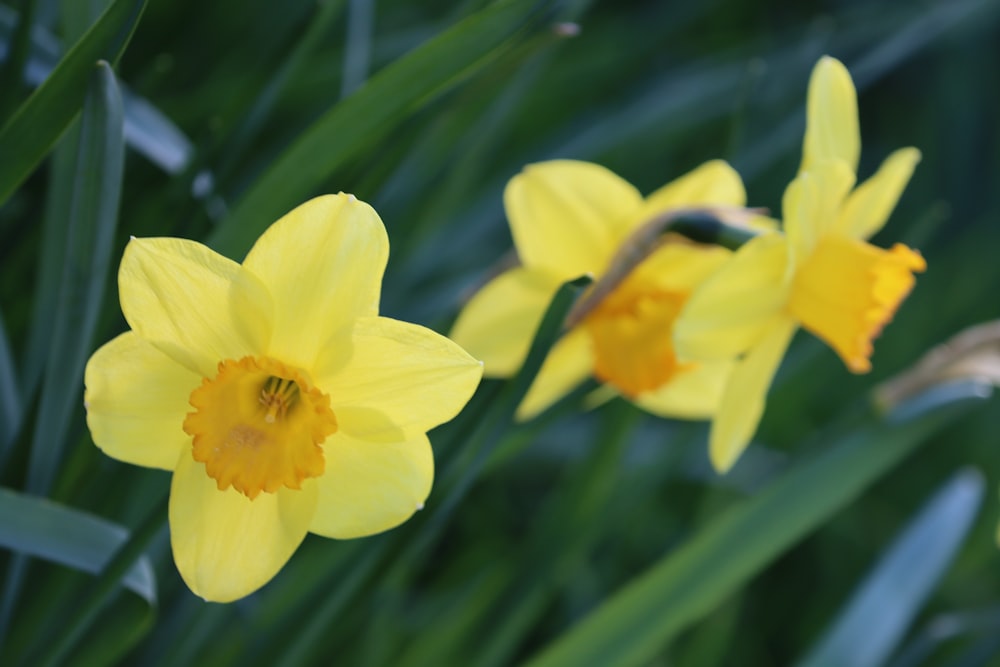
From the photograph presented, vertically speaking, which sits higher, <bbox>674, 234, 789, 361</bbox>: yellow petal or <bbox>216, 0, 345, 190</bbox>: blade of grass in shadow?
<bbox>216, 0, 345, 190</bbox>: blade of grass in shadow

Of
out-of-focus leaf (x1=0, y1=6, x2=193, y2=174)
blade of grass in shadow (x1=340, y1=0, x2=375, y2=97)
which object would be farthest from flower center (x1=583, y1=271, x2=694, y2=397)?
out-of-focus leaf (x1=0, y1=6, x2=193, y2=174)

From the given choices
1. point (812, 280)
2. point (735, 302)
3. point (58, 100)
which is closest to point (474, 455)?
point (735, 302)

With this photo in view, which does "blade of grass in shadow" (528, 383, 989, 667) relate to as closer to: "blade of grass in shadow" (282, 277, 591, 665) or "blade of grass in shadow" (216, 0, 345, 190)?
"blade of grass in shadow" (282, 277, 591, 665)

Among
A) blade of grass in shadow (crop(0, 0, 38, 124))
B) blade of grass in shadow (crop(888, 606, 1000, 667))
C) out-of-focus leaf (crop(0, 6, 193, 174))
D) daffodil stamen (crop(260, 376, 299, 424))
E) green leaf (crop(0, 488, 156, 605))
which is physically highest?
blade of grass in shadow (crop(0, 0, 38, 124))

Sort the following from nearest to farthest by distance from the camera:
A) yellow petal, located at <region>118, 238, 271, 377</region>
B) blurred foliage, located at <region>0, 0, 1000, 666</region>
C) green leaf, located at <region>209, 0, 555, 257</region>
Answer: yellow petal, located at <region>118, 238, 271, 377</region> < green leaf, located at <region>209, 0, 555, 257</region> < blurred foliage, located at <region>0, 0, 1000, 666</region>

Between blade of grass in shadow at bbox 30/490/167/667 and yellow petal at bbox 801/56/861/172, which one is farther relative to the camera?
yellow petal at bbox 801/56/861/172
